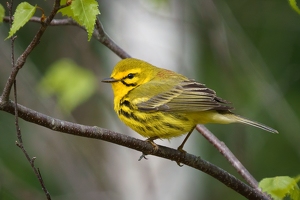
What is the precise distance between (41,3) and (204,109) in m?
4.32

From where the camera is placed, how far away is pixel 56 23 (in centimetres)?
376

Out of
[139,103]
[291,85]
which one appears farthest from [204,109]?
[291,85]

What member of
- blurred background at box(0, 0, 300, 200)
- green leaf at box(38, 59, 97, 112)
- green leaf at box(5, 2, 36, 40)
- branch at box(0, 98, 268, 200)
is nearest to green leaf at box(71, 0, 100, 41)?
green leaf at box(5, 2, 36, 40)

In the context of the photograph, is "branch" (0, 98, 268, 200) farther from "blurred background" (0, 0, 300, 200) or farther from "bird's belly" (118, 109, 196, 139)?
"blurred background" (0, 0, 300, 200)

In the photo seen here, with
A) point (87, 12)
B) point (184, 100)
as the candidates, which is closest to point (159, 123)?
point (184, 100)

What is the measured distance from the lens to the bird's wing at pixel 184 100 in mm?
3385

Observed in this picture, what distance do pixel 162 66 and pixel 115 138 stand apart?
3.68 meters

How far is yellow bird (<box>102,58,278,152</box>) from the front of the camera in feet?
11.0

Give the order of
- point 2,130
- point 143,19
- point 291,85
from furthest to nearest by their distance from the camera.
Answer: point 143,19
point 2,130
point 291,85

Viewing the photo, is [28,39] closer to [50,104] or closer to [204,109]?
[50,104]

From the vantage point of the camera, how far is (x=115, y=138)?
91.3 inches

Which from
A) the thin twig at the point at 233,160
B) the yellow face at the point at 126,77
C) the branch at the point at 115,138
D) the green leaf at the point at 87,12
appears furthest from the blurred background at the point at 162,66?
the green leaf at the point at 87,12

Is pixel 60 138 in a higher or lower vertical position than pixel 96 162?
higher

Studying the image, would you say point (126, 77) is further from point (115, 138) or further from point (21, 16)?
point (21, 16)
